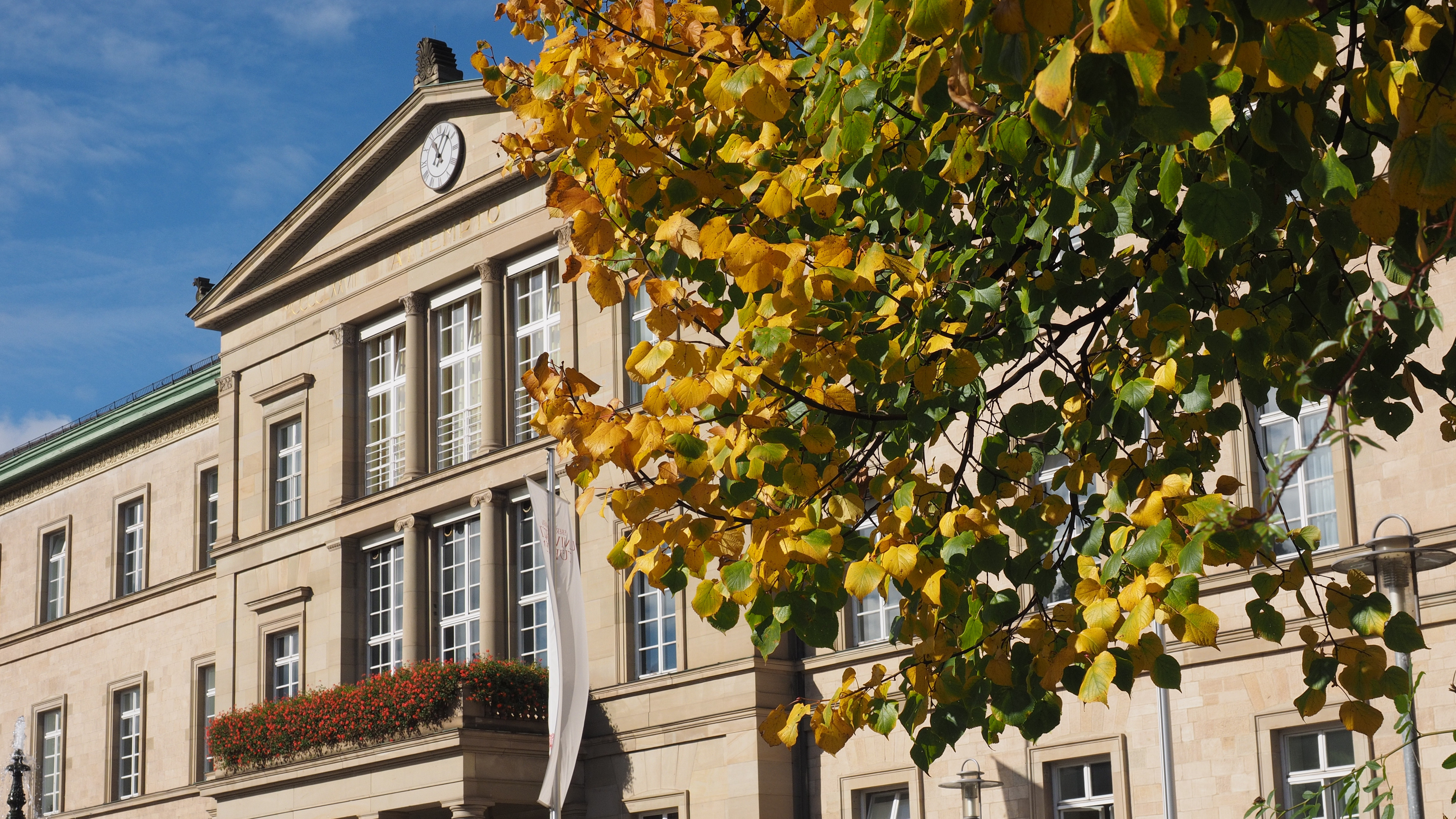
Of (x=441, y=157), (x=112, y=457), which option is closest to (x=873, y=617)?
(x=441, y=157)

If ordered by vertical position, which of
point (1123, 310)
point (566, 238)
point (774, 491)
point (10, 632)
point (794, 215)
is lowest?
point (774, 491)

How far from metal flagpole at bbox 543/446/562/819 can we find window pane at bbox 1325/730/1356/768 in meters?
7.84

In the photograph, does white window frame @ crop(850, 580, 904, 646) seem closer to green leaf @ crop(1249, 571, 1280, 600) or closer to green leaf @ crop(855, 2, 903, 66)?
green leaf @ crop(1249, 571, 1280, 600)

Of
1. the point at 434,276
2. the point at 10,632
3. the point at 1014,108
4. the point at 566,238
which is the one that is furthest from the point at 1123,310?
the point at 10,632

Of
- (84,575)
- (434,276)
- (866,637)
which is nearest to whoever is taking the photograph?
(866,637)

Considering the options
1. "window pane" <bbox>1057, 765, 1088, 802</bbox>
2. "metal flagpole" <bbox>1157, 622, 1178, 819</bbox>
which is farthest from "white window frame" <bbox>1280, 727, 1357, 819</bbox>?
"window pane" <bbox>1057, 765, 1088, 802</bbox>

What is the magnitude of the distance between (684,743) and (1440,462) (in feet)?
34.2

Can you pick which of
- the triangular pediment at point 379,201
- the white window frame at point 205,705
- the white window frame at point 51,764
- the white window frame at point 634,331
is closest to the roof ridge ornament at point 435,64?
the triangular pediment at point 379,201

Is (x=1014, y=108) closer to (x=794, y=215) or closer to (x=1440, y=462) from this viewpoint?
(x=794, y=215)

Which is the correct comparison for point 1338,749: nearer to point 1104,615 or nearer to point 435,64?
point 1104,615

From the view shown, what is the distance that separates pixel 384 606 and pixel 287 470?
423 centimetres

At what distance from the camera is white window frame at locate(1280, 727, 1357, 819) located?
55.2 feet

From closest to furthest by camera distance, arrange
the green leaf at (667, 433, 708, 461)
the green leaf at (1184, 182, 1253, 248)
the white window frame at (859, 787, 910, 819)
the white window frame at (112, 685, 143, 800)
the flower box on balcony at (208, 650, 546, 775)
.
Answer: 1. the green leaf at (1184, 182, 1253, 248)
2. the green leaf at (667, 433, 708, 461)
3. the white window frame at (859, 787, 910, 819)
4. the flower box on balcony at (208, 650, 546, 775)
5. the white window frame at (112, 685, 143, 800)

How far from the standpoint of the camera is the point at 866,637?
861 inches
